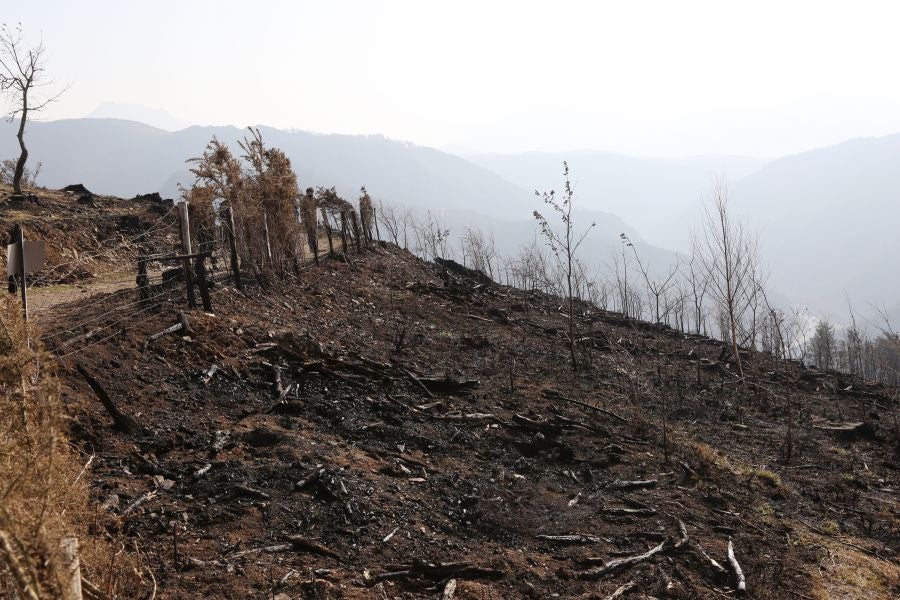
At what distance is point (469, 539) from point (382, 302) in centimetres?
1141

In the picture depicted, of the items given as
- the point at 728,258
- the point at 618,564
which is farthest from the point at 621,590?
the point at 728,258

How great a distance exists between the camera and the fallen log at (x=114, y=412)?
251 inches

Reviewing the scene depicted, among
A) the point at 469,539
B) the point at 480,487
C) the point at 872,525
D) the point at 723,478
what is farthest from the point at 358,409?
the point at 872,525

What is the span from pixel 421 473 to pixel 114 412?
11.2 ft

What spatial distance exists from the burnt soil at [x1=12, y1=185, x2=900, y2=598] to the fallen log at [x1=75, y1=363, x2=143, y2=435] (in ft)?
0.30

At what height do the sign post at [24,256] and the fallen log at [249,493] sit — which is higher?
the sign post at [24,256]

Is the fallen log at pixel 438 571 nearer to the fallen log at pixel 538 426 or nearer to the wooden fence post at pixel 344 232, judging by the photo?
the fallen log at pixel 538 426

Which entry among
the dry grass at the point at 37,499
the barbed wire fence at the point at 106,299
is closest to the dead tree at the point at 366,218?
the barbed wire fence at the point at 106,299

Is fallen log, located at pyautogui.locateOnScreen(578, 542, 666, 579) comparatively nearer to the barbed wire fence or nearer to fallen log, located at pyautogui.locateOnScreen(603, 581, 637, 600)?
fallen log, located at pyautogui.locateOnScreen(603, 581, 637, 600)

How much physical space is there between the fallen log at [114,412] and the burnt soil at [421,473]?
9 cm

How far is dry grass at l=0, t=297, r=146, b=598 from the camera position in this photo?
253 centimetres

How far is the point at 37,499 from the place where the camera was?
291cm

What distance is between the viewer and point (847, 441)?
40.3ft

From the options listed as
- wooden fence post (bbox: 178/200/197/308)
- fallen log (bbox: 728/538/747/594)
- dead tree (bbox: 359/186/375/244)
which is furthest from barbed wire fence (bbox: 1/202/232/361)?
dead tree (bbox: 359/186/375/244)
